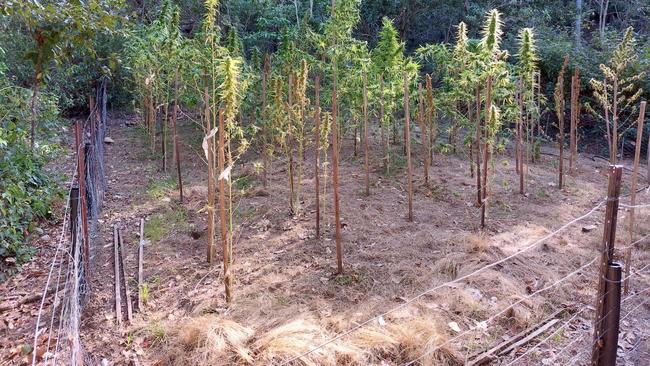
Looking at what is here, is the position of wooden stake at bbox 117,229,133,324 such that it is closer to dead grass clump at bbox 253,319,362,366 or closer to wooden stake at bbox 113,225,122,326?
wooden stake at bbox 113,225,122,326

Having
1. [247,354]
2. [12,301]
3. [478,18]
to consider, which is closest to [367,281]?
[247,354]

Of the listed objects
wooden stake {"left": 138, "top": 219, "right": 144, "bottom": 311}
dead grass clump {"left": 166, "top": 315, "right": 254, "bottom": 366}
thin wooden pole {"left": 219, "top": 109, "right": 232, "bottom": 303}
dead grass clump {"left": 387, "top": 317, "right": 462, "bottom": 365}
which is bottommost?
dead grass clump {"left": 387, "top": 317, "right": 462, "bottom": 365}

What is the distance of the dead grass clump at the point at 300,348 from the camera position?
114 inches

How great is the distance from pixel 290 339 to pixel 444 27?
11664 millimetres

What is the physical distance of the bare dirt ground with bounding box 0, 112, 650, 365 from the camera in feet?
10.1

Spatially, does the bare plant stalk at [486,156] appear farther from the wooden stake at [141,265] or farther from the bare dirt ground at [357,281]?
the wooden stake at [141,265]

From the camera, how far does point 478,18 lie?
12.3m

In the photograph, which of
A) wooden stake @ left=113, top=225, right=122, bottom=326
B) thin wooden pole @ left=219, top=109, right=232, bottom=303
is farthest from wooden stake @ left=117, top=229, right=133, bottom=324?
thin wooden pole @ left=219, top=109, right=232, bottom=303

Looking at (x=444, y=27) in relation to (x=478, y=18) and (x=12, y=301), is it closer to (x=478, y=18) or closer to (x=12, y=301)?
(x=478, y=18)

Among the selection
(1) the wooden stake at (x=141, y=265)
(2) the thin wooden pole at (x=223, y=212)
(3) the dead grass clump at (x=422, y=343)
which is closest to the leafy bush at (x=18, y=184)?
(1) the wooden stake at (x=141, y=265)

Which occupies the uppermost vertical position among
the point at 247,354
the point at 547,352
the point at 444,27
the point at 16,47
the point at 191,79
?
the point at 444,27

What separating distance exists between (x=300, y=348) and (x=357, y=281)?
1.13 m

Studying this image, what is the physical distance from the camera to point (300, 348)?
2938 mm

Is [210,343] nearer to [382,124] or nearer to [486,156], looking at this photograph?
[486,156]
